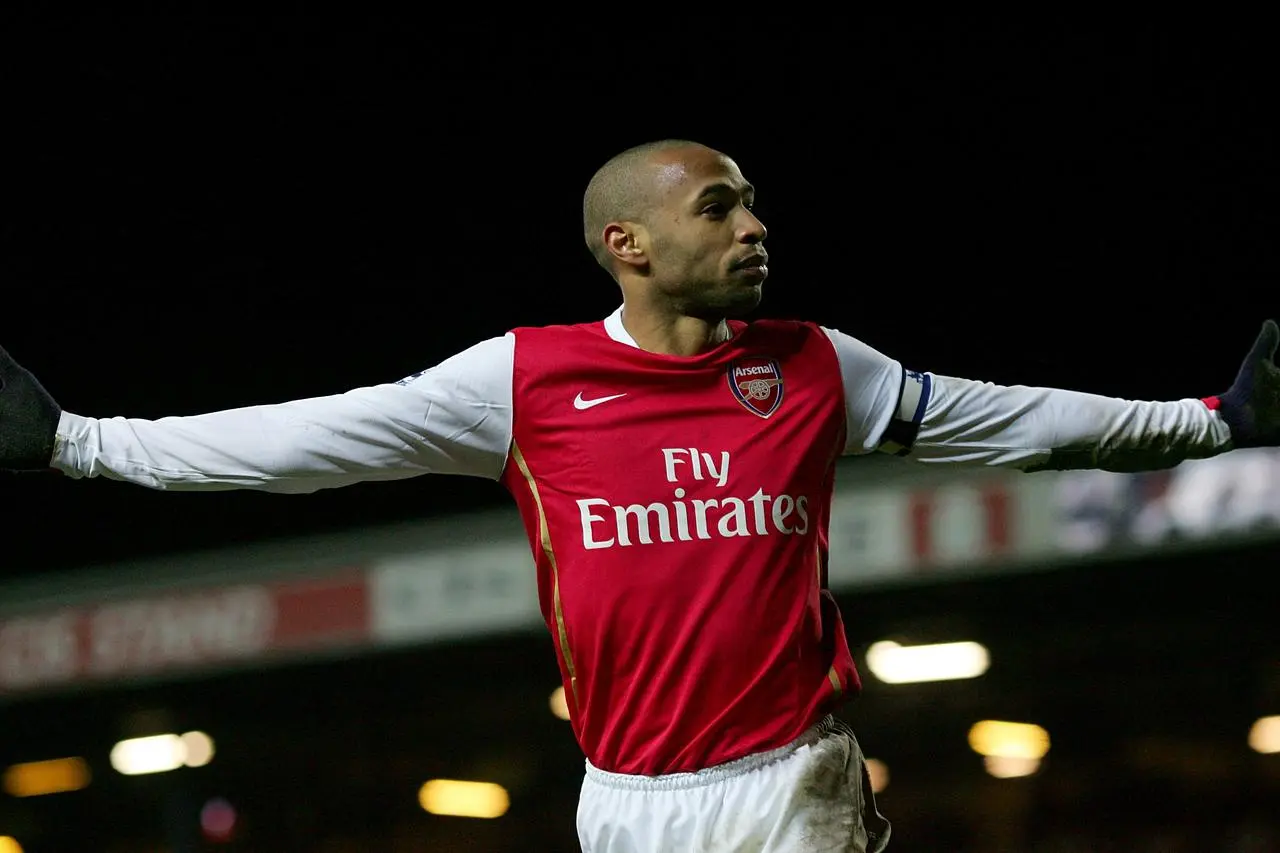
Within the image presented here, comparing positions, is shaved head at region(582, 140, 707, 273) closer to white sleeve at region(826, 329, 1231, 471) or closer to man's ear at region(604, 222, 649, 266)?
man's ear at region(604, 222, 649, 266)

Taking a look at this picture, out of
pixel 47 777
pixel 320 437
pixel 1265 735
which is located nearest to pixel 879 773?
pixel 1265 735

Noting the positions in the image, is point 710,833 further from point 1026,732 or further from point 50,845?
point 50,845

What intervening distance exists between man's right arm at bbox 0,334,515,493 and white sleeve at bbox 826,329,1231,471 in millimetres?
715

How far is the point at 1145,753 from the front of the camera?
9.35 metres

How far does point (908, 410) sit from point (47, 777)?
10.8 meters

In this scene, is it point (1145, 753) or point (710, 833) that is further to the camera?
point (1145, 753)

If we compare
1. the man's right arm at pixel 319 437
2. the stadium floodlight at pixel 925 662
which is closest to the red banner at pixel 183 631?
the stadium floodlight at pixel 925 662

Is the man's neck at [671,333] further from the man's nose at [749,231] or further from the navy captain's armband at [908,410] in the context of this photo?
the navy captain's armband at [908,410]

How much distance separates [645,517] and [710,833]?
587mm

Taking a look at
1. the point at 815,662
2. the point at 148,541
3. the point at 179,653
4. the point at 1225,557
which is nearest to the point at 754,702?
the point at 815,662

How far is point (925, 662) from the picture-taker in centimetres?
1015

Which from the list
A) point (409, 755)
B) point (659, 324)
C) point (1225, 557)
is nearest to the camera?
point (659, 324)

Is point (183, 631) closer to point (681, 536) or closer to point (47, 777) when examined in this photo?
point (47, 777)

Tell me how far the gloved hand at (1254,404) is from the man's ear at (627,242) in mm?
1184
